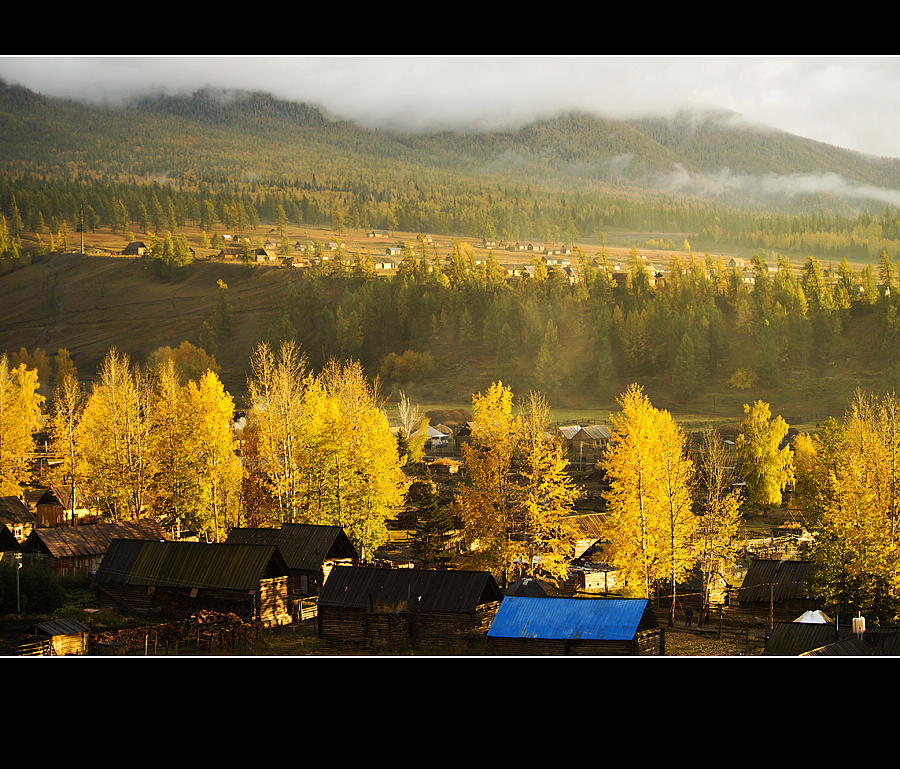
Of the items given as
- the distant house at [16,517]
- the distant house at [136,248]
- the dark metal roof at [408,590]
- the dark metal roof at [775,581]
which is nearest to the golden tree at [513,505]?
the dark metal roof at [408,590]

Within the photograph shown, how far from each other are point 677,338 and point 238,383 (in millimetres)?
16753

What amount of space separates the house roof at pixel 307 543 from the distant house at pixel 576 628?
4370mm

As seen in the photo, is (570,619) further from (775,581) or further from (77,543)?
(77,543)

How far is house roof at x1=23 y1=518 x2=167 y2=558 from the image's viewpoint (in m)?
18.7

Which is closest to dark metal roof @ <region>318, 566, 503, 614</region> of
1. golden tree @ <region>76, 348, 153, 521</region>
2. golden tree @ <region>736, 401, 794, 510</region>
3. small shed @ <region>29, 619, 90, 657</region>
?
small shed @ <region>29, 619, 90, 657</region>

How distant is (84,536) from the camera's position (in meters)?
19.1

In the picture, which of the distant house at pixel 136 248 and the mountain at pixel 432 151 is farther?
the distant house at pixel 136 248

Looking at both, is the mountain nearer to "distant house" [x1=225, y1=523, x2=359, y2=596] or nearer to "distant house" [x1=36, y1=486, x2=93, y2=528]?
"distant house" [x1=36, y1=486, x2=93, y2=528]

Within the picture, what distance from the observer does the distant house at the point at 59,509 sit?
912 inches

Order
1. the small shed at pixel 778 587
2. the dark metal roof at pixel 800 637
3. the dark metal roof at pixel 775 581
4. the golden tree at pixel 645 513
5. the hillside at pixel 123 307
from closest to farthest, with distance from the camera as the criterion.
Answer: the dark metal roof at pixel 800 637, the golden tree at pixel 645 513, the small shed at pixel 778 587, the dark metal roof at pixel 775 581, the hillside at pixel 123 307

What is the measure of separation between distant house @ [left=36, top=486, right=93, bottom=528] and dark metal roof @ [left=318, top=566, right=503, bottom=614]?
1033 cm

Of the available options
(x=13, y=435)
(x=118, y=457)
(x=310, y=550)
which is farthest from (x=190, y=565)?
(x=13, y=435)

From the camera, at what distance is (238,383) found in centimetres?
3409

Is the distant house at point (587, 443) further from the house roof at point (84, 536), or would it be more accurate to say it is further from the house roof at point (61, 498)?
the house roof at point (84, 536)
